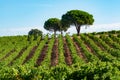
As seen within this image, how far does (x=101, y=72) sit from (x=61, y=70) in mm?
1676

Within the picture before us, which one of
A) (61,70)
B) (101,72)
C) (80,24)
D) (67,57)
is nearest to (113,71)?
(101,72)

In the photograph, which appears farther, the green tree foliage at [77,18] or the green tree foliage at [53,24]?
the green tree foliage at [53,24]

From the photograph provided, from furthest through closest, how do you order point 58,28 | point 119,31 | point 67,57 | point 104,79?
1. point 58,28
2. point 119,31
3. point 67,57
4. point 104,79

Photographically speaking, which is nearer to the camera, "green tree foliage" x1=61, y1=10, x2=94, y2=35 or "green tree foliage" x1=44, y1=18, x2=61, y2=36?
"green tree foliage" x1=61, y1=10, x2=94, y2=35

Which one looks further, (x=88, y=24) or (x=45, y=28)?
(x=45, y=28)

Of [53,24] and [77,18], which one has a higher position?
[77,18]

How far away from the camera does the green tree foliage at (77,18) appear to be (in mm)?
91562

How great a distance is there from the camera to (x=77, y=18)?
9131 centimetres

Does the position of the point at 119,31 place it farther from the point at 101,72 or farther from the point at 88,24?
the point at 101,72

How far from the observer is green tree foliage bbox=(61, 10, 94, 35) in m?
91.6

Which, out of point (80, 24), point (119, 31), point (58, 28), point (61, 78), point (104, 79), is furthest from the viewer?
point (58, 28)

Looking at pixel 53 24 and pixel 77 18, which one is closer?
pixel 77 18

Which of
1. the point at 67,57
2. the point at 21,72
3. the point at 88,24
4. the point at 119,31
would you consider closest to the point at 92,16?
the point at 88,24

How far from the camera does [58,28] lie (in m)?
111
